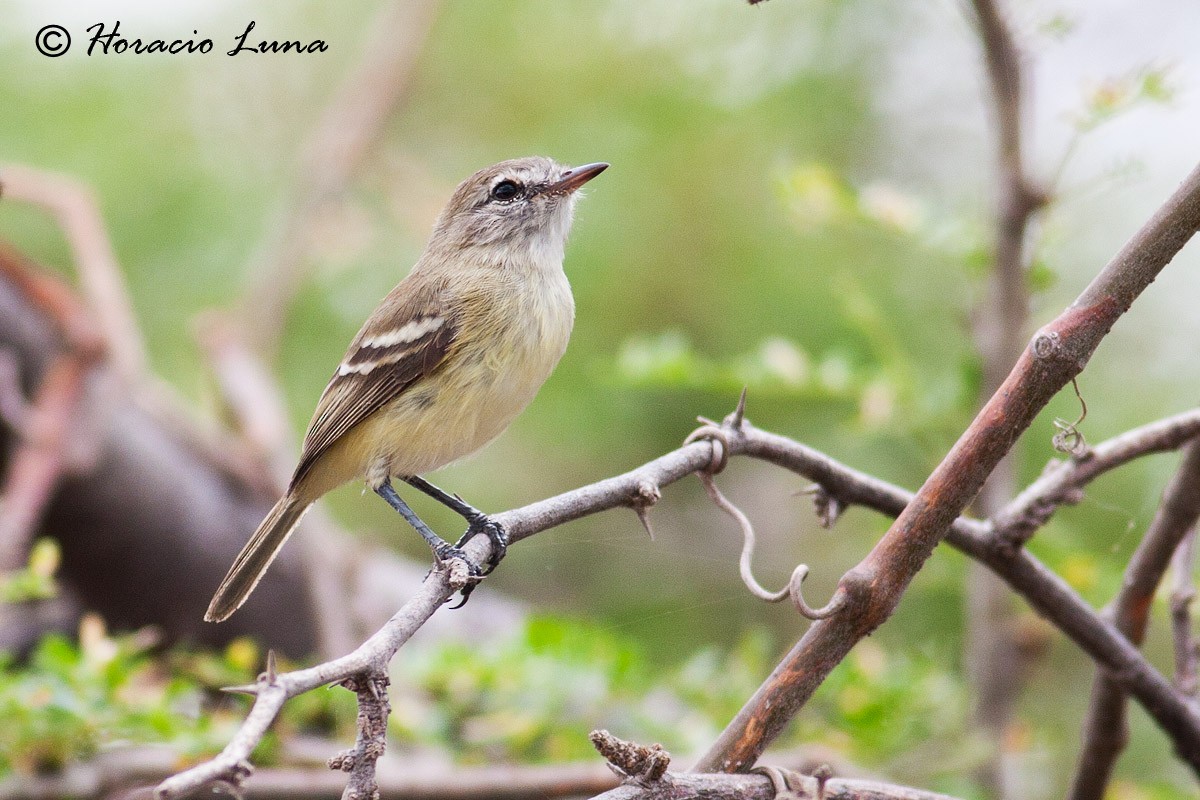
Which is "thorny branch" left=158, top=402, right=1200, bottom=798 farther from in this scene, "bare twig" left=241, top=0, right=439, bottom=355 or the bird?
"bare twig" left=241, top=0, right=439, bottom=355

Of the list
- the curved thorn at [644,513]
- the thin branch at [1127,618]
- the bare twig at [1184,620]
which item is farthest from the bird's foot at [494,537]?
the bare twig at [1184,620]

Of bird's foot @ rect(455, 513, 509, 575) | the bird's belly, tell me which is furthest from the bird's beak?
bird's foot @ rect(455, 513, 509, 575)

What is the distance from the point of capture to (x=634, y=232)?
5.33 metres

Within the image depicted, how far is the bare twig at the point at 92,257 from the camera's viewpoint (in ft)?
14.9

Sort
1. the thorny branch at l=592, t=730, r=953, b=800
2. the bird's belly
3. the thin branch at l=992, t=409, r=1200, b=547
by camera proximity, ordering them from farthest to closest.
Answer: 1. the bird's belly
2. the thin branch at l=992, t=409, r=1200, b=547
3. the thorny branch at l=592, t=730, r=953, b=800

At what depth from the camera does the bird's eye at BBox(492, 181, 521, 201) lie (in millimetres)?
3715

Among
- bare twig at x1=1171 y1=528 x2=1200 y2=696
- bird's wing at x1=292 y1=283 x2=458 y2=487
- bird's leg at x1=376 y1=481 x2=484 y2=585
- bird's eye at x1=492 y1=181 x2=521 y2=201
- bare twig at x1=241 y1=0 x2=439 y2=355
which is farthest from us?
bare twig at x1=241 y1=0 x2=439 y2=355

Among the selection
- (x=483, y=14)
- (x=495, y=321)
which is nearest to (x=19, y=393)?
(x=495, y=321)

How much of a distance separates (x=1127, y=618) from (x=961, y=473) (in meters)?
1.03

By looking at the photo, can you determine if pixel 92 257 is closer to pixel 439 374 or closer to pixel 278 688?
pixel 439 374

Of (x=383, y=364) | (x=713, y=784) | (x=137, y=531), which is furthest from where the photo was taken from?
(x=137, y=531)

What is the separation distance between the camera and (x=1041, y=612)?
2.13m

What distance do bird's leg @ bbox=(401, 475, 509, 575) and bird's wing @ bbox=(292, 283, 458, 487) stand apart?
0.82ft

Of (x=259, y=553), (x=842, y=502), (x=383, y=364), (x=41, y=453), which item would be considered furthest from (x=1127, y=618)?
(x=41, y=453)
